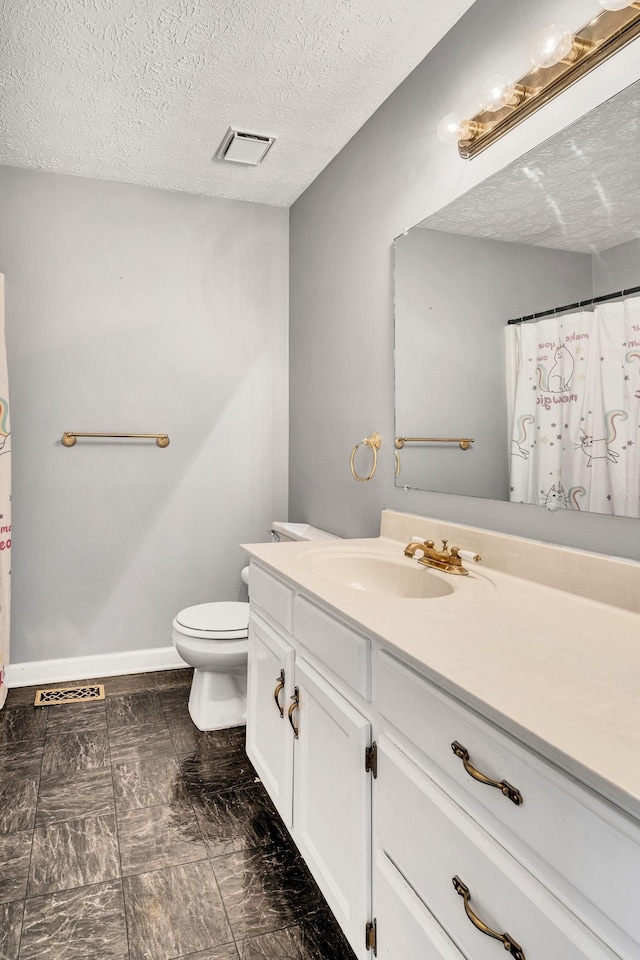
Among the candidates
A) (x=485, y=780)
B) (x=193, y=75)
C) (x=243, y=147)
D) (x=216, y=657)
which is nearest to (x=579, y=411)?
(x=485, y=780)

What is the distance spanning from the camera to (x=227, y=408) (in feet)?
9.83

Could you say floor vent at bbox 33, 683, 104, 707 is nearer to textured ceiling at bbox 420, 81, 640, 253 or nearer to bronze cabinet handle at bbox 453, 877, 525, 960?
bronze cabinet handle at bbox 453, 877, 525, 960

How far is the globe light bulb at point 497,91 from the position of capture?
1432mm

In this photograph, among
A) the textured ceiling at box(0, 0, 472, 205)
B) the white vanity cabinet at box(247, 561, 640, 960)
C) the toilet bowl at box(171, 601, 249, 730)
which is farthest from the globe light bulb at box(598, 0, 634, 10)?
the toilet bowl at box(171, 601, 249, 730)

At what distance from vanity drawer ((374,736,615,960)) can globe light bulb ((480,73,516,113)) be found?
1.48 m

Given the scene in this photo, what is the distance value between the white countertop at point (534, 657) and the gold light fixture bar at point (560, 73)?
1.13 meters

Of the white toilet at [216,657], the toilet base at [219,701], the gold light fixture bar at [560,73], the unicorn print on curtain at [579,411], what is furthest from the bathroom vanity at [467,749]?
the gold light fixture bar at [560,73]

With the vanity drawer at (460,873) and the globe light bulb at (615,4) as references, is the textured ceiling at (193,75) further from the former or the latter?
the vanity drawer at (460,873)

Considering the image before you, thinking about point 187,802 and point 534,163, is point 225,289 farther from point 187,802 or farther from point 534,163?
point 187,802

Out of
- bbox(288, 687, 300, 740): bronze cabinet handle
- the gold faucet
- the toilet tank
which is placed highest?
the gold faucet

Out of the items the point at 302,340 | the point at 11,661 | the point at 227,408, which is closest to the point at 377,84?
the point at 302,340

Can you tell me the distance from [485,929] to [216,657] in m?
1.52

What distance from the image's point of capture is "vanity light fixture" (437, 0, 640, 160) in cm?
120

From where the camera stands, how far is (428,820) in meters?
0.90
